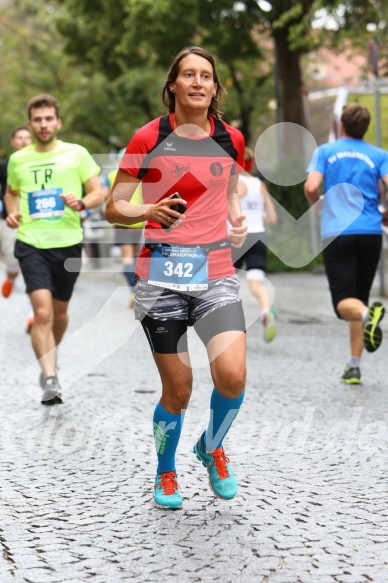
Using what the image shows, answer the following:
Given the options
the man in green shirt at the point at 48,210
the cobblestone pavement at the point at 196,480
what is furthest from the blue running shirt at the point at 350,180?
the man in green shirt at the point at 48,210

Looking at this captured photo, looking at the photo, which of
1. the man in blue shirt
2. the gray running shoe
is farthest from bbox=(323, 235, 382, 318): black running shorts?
the gray running shoe

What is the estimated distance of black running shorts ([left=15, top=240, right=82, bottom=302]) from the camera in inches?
285

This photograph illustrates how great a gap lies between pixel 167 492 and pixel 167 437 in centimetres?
23

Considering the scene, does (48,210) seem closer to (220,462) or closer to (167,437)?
(167,437)

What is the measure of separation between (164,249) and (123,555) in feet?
4.21

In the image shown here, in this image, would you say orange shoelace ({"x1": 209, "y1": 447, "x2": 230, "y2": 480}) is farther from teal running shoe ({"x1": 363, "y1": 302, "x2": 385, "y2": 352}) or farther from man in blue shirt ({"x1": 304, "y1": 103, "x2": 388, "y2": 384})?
man in blue shirt ({"x1": 304, "y1": 103, "x2": 388, "y2": 384})

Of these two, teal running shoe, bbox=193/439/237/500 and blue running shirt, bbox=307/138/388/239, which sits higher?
blue running shirt, bbox=307/138/388/239

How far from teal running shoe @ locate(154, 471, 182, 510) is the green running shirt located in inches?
121

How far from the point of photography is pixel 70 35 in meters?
25.2

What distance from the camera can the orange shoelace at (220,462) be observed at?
177 inches

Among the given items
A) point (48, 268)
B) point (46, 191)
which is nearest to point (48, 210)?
point (46, 191)

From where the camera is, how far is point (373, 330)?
23.9 feet

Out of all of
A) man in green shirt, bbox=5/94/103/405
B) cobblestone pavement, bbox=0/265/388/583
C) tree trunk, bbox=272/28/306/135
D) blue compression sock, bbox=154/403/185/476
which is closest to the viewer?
cobblestone pavement, bbox=0/265/388/583

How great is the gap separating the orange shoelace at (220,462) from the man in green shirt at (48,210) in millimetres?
2814
